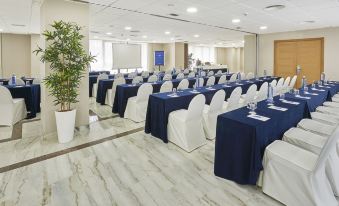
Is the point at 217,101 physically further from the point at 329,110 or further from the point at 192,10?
the point at 192,10

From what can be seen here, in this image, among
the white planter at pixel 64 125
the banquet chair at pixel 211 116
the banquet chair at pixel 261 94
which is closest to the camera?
the white planter at pixel 64 125

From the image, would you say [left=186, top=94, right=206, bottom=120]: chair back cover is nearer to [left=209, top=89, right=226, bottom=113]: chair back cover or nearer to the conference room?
the conference room

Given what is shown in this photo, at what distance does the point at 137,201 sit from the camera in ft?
8.05

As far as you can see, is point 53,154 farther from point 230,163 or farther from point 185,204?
point 230,163

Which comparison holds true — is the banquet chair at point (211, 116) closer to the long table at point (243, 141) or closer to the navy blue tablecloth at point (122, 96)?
the long table at point (243, 141)

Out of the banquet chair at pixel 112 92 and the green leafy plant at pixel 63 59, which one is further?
the banquet chair at pixel 112 92

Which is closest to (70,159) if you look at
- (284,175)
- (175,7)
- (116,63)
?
(284,175)

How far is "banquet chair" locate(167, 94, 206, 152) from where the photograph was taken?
3.72m

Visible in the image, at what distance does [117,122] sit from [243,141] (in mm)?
3586

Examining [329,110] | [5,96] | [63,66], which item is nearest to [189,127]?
[63,66]

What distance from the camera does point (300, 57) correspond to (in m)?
9.53

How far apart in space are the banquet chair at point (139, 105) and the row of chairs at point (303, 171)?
3431mm

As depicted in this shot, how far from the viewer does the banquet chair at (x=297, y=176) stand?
211cm

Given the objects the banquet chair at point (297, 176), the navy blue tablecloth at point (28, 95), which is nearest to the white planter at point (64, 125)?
the navy blue tablecloth at point (28, 95)
